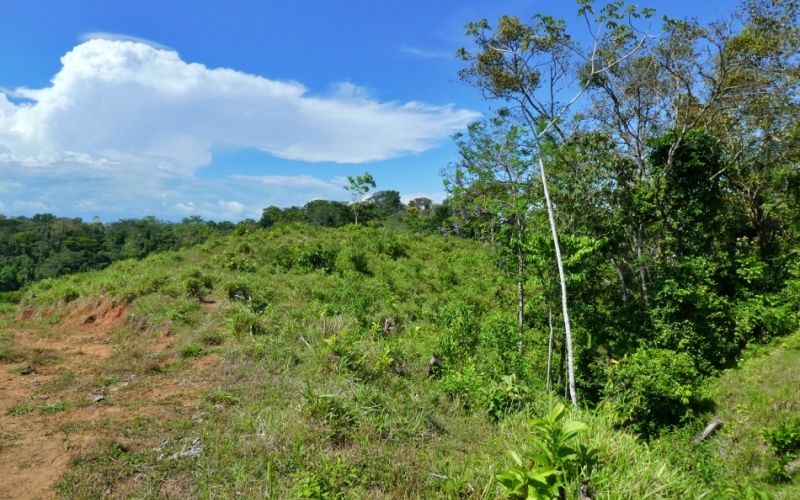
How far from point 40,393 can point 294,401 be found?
126 inches

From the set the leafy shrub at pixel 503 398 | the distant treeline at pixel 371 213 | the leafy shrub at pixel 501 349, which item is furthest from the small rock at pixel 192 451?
the distant treeline at pixel 371 213

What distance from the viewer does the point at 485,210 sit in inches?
298

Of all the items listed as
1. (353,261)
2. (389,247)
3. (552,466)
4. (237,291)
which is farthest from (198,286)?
(552,466)

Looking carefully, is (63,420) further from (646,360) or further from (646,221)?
(646,221)

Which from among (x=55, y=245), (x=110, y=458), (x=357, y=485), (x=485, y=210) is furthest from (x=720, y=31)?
(x=55, y=245)

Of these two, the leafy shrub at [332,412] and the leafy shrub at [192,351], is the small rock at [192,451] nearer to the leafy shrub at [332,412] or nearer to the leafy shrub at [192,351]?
the leafy shrub at [332,412]

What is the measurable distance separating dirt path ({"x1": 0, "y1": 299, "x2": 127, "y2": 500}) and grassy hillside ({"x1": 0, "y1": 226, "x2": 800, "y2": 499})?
0.11 ft

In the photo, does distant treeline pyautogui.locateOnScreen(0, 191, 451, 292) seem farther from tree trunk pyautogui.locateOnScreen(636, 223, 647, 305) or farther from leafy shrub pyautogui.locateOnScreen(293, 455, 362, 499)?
leafy shrub pyautogui.locateOnScreen(293, 455, 362, 499)

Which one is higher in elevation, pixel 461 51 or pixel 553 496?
pixel 461 51

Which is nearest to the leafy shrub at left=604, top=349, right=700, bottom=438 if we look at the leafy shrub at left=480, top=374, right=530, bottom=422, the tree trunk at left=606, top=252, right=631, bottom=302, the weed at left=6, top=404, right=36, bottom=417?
the leafy shrub at left=480, top=374, right=530, bottom=422

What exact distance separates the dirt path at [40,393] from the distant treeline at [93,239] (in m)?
8.79

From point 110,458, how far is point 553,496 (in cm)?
353

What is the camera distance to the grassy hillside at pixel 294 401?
3367mm

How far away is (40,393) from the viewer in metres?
4.99
